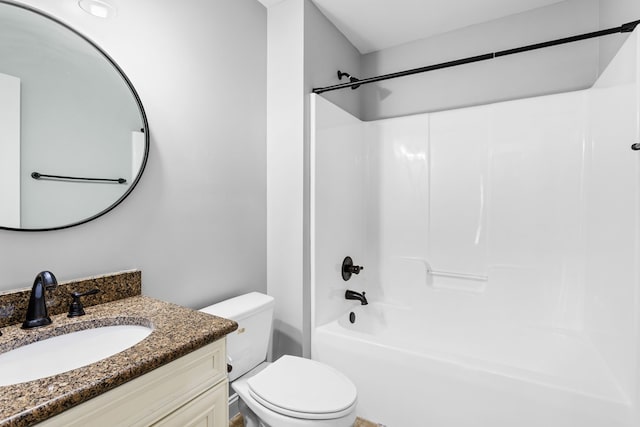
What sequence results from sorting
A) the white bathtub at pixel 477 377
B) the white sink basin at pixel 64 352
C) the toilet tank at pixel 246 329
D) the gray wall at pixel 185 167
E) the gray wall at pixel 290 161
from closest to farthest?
the white sink basin at pixel 64 352 < the gray wall at pixel 185 167 < the white bathtub at pixel 477 377 < the toilet tank at pixel 246 329 < the gray wall at pixel 290 161

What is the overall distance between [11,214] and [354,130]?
206cm

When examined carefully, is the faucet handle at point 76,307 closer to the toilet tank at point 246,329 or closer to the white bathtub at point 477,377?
the toilet tank at point 246,329

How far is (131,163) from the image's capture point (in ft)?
4.43

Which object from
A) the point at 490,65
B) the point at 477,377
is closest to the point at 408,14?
the point at 490,65

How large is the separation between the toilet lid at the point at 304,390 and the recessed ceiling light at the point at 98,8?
1657mm

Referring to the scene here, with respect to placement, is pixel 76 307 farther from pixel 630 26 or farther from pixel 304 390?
pixel 630 26

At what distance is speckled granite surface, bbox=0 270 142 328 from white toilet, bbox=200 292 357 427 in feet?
1.23

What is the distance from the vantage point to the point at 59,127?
114 cm

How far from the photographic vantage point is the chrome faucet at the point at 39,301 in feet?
3.24

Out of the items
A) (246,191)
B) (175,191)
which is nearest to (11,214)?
(175,191)

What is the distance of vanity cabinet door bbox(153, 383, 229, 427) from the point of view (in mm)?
909

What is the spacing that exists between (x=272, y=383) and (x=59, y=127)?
1.34 metres

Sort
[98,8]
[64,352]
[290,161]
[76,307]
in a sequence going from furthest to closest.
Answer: [290,161], [98,8], [76,307], [64,352]

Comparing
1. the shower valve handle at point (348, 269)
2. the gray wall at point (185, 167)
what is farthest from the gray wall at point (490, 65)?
the shower valve handle at point (348, 269)
